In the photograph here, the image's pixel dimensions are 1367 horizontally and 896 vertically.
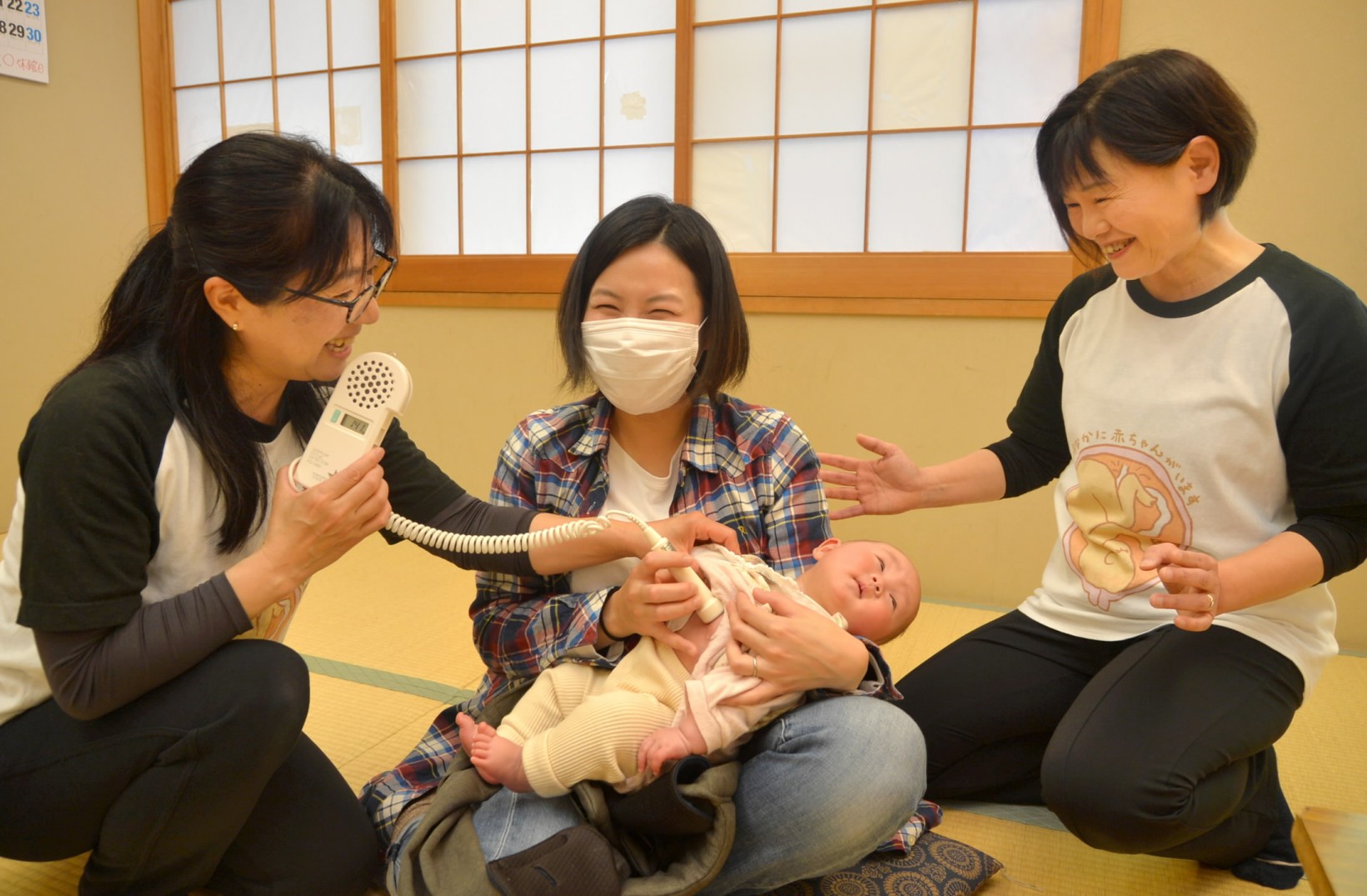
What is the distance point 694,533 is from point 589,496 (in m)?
0.23

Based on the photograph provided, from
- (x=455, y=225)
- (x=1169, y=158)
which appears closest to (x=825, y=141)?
(x=455, y=225)

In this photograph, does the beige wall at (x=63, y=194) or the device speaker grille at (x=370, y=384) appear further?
the beige wall at (x=63, y=194)

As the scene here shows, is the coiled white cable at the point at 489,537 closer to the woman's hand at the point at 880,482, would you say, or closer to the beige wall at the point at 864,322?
the woman's hand at the point at 880,482

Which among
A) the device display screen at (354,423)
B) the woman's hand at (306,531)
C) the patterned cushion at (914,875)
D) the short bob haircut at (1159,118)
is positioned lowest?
the patterned cushion at (914,875)

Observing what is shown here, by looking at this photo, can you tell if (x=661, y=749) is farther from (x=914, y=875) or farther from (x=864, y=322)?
(x=864, y=322)

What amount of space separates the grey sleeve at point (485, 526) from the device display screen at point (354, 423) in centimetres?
28

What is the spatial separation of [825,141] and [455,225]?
66.2 inches

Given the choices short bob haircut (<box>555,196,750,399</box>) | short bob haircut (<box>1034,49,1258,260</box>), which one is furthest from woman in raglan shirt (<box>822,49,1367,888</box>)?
short bob haircut (<box>555,196,750,399</box>)

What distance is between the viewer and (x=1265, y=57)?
8.64ft

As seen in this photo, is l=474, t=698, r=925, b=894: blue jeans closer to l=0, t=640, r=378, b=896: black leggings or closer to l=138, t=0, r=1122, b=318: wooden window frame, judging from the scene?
l=0, t=640, r=378, b=896: black leggings

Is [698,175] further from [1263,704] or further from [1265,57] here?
[1263,704]

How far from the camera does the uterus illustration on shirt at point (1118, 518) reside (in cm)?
156

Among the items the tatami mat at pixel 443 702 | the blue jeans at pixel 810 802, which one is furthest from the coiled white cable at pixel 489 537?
the tatami mat at pixel 443 702

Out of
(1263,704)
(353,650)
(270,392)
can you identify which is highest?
(270,392)
